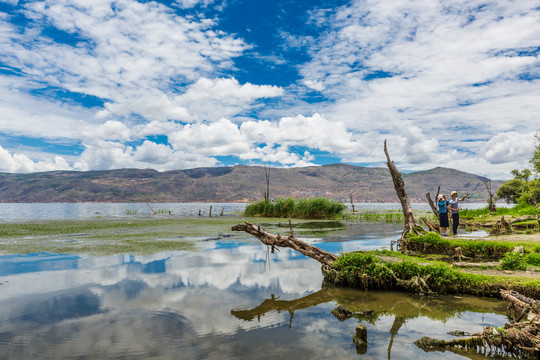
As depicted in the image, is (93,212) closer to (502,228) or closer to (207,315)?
(502,228)

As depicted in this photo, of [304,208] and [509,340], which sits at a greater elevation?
[304,208]

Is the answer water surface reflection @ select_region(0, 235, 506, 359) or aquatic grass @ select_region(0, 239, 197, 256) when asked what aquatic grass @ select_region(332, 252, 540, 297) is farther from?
aquatic grass @ select_region(0, 239, 197, 256)

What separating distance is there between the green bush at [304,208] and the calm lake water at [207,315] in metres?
34.3

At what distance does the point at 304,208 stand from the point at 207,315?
1582 inches

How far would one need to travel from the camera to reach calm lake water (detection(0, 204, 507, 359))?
646cm

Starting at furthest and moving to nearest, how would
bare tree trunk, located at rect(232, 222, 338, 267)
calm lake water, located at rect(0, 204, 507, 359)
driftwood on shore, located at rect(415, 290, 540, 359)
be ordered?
bare tree trunk, located at rect(232, 222, 338, 267) < calm lake water, located at rect(0, 204, 507, 359) < driftwood on shore, located at rect(415, 290, 540, 359)

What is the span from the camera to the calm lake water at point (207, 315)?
6465 millimetres

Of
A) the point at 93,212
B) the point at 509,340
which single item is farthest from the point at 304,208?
the point at 93,212

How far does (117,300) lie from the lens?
9.50 meters

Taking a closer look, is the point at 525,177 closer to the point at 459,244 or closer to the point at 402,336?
the point at 459,244

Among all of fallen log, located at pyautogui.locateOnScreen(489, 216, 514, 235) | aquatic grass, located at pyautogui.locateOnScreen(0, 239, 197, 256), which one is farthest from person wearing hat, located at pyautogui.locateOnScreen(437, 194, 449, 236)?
aquatic grass, located at pyautogui.locateOnScreen(0, 239, 197, 256)

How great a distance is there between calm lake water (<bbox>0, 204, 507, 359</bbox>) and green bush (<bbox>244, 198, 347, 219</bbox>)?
1349 inches

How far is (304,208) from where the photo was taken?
48000 mm

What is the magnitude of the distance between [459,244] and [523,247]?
7.82 ft
